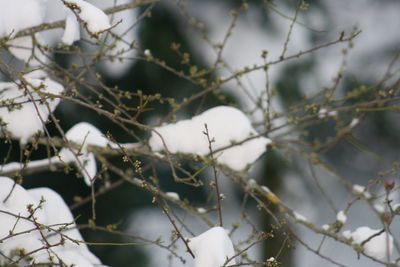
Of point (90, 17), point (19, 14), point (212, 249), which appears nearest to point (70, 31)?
point (19, 14)

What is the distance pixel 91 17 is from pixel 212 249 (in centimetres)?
82

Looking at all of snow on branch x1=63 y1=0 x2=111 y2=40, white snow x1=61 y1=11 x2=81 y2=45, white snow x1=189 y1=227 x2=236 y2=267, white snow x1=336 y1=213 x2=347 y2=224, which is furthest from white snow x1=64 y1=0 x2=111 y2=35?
white snow x1=336 y1=213 x2=347 y2=224

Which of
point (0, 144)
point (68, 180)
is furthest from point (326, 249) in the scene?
point (0, 144)

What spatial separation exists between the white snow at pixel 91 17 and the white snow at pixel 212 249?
2.35ft

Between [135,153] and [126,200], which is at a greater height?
[126,200]

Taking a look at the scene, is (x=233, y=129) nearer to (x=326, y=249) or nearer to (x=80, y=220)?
(x=80, y=220)

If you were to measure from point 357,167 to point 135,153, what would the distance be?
485 centimetres

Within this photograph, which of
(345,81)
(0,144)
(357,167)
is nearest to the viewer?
(0,144)

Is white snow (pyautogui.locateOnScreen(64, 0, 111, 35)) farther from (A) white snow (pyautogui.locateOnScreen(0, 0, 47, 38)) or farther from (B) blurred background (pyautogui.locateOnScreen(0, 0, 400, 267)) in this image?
(B) blurred background (pyautogui.locateOnScreen(0, 0, 400, 267))

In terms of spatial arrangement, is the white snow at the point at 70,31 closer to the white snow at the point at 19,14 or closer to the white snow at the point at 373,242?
the white snow at the point at 19,14

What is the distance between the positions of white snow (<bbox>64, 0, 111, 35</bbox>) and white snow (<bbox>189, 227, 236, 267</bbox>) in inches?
28.2

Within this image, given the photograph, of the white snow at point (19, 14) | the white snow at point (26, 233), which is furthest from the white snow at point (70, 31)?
the white snow at point (26, 233)

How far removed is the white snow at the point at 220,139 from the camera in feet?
11.7

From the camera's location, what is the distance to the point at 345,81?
7434 mm
